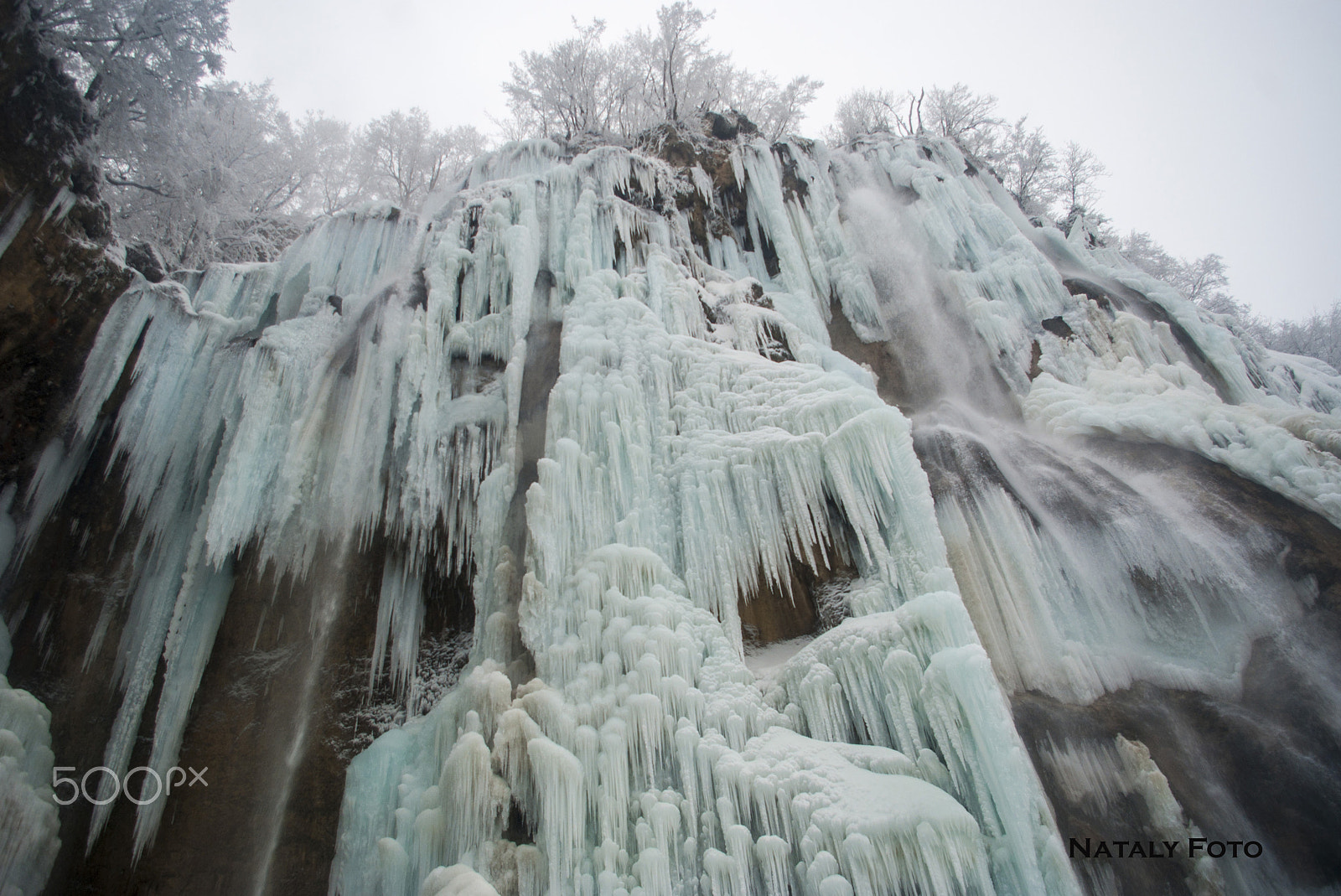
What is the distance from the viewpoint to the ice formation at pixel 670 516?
4.09 m

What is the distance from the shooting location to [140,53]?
8.49m

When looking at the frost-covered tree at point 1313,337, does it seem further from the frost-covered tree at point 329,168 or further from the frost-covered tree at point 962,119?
the frost-covered tree at point 329,168

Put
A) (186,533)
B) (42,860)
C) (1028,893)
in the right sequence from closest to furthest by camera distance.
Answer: (1028,893) < (42,860) < (186,533)

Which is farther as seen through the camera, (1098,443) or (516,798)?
(1098,443)

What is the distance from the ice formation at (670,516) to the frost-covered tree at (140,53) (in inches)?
137

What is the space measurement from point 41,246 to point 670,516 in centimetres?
701

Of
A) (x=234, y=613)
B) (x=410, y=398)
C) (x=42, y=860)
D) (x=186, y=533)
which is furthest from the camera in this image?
(x=410, y=398)

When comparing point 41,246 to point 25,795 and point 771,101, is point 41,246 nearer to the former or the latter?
point 25,795

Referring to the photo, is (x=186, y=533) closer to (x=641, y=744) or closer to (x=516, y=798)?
(x=516, y=798)

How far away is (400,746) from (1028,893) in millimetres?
4697

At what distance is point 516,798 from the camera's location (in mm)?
4207

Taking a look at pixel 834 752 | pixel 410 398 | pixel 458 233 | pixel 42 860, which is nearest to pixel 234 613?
pixel 42 860

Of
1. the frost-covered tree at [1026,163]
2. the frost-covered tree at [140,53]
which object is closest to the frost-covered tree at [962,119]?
the frost-covered tree at [1026,163]

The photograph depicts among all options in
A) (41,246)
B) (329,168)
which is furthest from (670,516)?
(329,168)
